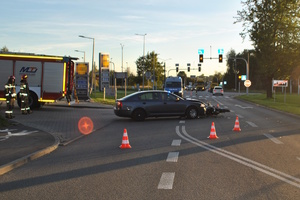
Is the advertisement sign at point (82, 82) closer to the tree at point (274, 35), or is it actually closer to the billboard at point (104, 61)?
the billboard at point (104, 61)

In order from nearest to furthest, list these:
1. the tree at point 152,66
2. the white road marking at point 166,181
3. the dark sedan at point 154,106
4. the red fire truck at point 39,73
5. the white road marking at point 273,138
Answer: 1. the white road marking at point 166,181
2. the white road marking at point 273,138
3. the dark sedan at point 154,106
4. the red fire truck at point 39,73
5. the tree at point 152,66

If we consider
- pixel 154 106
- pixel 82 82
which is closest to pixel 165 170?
pixel 154 106

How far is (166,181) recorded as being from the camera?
6.68m

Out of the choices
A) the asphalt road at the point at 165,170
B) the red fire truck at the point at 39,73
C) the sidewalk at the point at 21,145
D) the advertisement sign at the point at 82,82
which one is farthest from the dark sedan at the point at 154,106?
the advertisement sign at the point at 82,82

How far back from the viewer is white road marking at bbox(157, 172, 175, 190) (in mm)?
6277

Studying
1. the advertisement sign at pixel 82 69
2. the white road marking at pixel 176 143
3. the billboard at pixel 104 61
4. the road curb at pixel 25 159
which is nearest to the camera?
the road curb at pixel 25 159

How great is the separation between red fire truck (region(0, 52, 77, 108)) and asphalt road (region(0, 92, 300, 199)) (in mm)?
10671

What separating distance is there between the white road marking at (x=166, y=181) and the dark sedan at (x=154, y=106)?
11306 millimetres

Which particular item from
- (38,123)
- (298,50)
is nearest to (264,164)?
(38,123)

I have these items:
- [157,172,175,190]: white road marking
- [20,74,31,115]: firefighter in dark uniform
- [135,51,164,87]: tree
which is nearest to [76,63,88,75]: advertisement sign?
[20,74,31,115]: firefighter in dark uniform

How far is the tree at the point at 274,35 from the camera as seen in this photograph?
40844mm

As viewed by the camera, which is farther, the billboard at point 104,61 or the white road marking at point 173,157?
the billboard at point 104,61

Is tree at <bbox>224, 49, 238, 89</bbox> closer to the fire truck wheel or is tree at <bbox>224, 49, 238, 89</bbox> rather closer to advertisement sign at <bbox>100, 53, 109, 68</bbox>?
advertisement sign at <bbox>100, 53, 109, 68</bbox>

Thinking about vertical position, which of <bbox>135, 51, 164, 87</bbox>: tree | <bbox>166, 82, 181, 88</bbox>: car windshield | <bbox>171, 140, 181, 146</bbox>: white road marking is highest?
<bbox>135, 51, 164, 87</bbox>: tree
